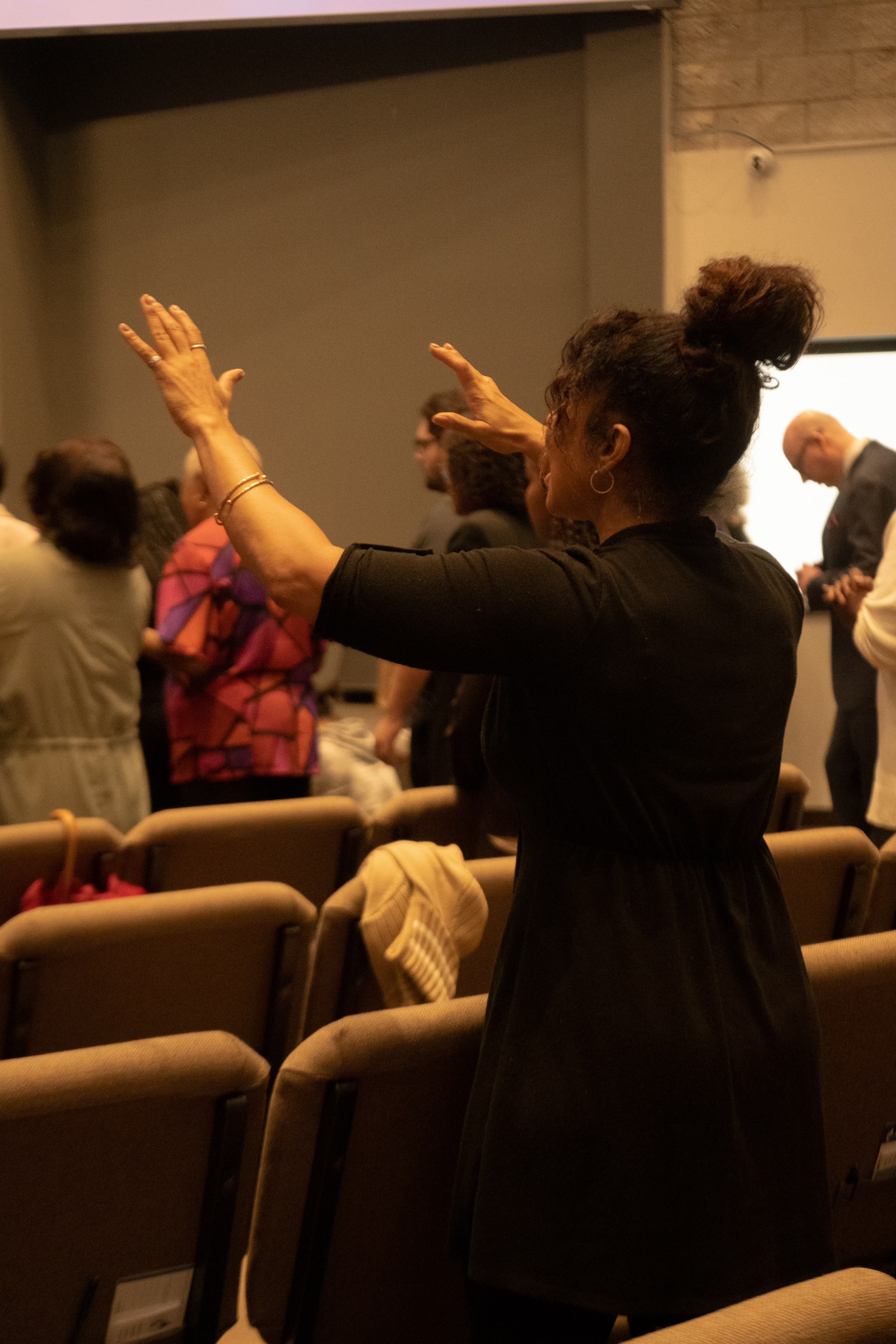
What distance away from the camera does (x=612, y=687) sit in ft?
3.24

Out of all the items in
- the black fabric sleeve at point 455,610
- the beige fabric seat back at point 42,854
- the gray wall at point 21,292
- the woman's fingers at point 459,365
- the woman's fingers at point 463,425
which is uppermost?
the gray wall at point 21,292

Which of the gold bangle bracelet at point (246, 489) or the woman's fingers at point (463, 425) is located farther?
the woman's fingers at point (463, 425)

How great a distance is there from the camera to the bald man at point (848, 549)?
3.67 m

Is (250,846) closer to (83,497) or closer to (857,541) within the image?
(83,497)

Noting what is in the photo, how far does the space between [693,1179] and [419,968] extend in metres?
0.36

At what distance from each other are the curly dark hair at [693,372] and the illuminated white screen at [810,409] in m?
3.62

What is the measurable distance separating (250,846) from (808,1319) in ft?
5.16

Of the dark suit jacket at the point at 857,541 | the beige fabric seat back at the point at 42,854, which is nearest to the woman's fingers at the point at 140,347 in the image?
the beige fabric seat back at the point at 42,854

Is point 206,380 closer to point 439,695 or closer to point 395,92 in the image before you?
point 439,695

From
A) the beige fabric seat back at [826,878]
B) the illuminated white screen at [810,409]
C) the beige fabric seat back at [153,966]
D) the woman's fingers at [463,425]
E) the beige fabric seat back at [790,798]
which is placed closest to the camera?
the woman's fingers at [463,425]

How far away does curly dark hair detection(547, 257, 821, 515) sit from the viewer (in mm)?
1050

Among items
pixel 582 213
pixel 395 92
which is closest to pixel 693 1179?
pixel 582 213

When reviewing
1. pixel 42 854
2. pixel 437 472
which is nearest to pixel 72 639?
pixel 42 854

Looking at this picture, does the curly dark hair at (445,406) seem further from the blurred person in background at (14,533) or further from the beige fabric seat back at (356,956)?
the beige fabric seat back at (356,956)
